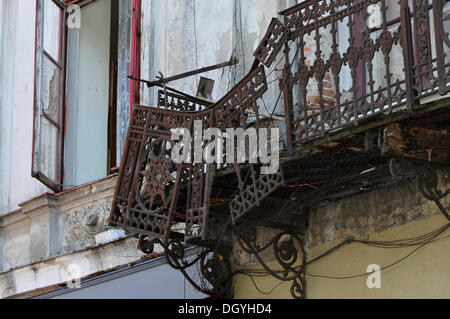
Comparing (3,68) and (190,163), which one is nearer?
(190,163)

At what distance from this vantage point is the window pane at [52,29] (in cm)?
1177

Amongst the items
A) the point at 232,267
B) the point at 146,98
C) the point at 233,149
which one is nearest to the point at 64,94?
the point at 146,98

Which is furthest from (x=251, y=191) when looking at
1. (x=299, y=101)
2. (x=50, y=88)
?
(x=50, y=88)

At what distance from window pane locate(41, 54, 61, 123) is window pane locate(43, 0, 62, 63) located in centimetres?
16

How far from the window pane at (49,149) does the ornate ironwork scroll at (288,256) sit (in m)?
3.25

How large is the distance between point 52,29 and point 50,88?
2.62ft

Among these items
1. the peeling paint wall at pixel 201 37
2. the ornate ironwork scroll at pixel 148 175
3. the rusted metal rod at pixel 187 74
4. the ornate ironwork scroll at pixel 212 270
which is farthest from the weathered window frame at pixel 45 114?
the ornate ironwork scroll at pixel 148 175

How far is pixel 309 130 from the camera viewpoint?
7.47 metres

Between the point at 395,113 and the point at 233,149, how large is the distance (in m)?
1.68

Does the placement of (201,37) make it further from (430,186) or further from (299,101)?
(430,186)

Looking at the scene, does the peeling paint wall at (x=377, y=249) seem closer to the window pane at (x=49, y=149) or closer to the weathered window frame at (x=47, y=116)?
the weathered window frame at (x=47, y=116)

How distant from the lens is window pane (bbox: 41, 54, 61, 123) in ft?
37.9

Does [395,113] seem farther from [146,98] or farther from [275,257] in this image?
[146,98]

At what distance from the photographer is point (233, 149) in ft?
26.5
